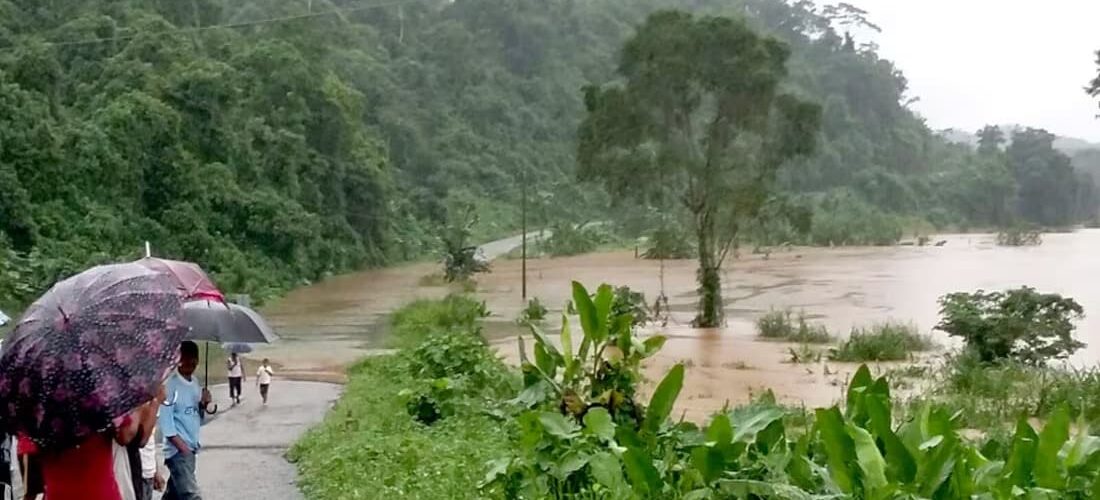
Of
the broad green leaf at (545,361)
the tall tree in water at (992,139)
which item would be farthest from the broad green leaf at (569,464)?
the tall tree in water at (992,139)

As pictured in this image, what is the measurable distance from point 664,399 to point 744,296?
31279 millimetres

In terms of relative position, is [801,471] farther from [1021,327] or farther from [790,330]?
[790,330]

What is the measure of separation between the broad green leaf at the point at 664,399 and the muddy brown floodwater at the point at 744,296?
9051 mm

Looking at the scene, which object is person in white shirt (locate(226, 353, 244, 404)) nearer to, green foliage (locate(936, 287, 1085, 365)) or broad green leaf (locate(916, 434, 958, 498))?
broad green leaf (locate(916, 434, 958, 498))

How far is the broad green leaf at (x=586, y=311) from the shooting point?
4098 millimetres

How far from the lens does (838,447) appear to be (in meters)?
3.17

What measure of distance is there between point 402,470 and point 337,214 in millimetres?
31705

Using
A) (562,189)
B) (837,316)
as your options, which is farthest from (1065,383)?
(562,189)

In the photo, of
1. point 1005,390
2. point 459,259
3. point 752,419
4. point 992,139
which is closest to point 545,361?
point 752,419

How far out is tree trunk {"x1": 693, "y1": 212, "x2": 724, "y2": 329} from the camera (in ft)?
89.4

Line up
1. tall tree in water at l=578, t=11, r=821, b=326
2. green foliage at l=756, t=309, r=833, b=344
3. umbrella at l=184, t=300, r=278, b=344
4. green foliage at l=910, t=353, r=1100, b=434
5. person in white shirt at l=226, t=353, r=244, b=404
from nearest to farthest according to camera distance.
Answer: umbrella at l=184, t=300, r=278, b=344
person in white shirt at l=226, t=353, r=244, b=404
green foliage at l=910, t=353, r=1100, b=434
green foliage at l=756, t=309, r=833, b=344
tall tree in water at l=578, t=11, r=821, b=326

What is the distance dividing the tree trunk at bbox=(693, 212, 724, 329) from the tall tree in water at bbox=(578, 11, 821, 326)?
0.02 meters

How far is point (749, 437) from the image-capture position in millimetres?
3641

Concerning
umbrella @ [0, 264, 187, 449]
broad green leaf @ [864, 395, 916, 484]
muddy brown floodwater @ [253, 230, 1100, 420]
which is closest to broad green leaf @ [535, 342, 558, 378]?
broad green leaf @ [864, 395, 916, 484]
